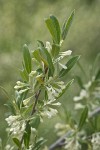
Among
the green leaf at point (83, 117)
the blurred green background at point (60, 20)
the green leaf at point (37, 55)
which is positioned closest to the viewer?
the green leaf at point (37, 55)

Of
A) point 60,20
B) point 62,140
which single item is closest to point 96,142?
point 62,140

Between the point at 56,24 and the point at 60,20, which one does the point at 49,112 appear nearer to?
the point at 56,24

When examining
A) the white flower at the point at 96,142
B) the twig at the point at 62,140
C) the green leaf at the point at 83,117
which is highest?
the twig at the point at 62,140

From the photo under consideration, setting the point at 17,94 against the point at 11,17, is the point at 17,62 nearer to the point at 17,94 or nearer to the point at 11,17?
the point at 11,17

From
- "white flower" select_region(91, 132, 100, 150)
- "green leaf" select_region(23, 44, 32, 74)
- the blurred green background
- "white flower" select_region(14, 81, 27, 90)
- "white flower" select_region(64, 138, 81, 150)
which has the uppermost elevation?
the blurred green background

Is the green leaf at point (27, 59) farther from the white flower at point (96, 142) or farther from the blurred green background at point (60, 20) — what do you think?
the blurred green background at point (60, 20)

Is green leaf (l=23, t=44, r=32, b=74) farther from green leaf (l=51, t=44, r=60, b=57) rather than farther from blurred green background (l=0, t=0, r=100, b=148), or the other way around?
blurred green background (l=0, t=0, r=100, b=148)

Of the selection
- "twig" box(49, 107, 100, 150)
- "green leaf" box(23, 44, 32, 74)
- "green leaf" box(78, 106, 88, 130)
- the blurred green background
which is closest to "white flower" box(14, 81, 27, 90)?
"green leaf" box(23, 44, 32, 74)

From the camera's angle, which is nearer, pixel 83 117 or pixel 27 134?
pixel 27 134

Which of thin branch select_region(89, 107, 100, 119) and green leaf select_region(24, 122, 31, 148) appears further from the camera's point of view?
thin branch select_region(89, 107, 100, 119)

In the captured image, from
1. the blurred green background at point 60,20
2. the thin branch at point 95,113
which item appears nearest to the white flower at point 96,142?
the thin branch at point 95,113

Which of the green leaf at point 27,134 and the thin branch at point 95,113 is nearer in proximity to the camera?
the green leaf at point 27,134
